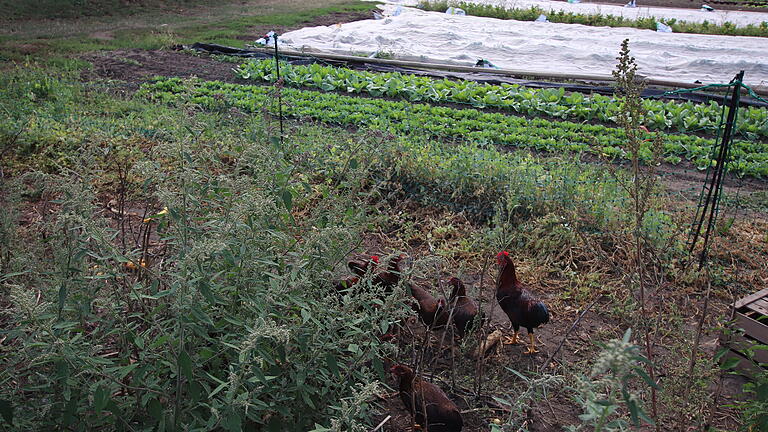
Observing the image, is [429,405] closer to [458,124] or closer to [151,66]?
[458,124]

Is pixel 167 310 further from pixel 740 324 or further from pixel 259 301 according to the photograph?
pixel 740 324

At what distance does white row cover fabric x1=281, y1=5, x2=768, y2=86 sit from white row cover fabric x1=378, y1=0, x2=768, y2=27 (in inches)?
154

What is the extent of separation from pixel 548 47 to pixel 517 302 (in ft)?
36.0

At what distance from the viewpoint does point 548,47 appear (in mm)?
12961

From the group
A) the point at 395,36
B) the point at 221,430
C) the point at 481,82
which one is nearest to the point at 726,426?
the point at 221,430

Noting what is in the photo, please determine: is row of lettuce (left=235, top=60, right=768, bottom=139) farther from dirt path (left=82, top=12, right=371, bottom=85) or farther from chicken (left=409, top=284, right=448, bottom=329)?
chicken (left=409, top=284, right=448, bottom=329)

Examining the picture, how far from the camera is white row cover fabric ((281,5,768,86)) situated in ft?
38.1

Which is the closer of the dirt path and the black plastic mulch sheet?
the black plastic mulch sheet

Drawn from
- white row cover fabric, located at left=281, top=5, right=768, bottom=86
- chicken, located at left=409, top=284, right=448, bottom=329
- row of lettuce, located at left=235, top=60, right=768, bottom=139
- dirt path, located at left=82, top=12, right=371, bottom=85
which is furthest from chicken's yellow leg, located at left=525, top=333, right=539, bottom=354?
white row cover fabric, located at left=281, top=5, right=768, bottom=86

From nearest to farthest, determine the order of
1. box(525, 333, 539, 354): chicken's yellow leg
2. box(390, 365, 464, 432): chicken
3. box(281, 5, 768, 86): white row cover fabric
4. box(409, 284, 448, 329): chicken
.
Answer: box(390, 365, 464, 432): chicken < box(409, 284, 448, 329): chicken < box(525, 333, 539, 354): chicken's yellow leg < box(281, 5, 768, 86): white row cover fabric

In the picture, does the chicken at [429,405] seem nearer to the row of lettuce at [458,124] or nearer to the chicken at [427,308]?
the chicken at [427,308]

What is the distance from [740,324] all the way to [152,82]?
30.8ft

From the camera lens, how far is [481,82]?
10406 mm

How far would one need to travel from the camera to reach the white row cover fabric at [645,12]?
17812 millimetres
